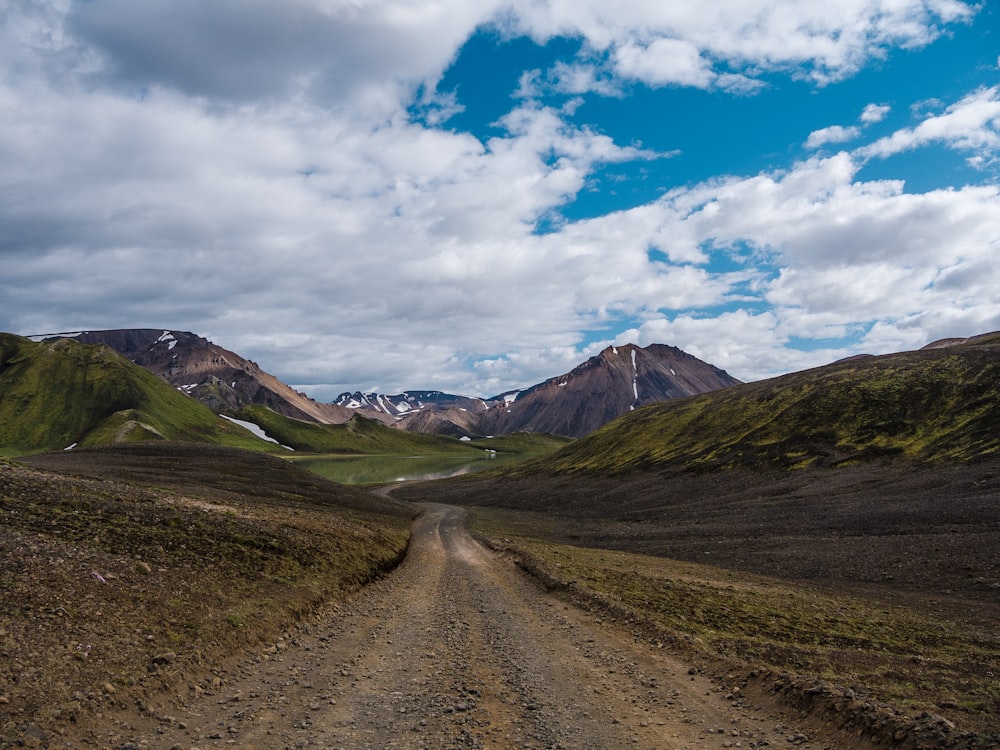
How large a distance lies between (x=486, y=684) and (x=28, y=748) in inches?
362

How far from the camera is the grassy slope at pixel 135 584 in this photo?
12.4 m

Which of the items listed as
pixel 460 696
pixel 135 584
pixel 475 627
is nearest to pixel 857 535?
pixel 475 627

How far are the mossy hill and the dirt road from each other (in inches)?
2795

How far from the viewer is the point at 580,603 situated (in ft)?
81.0

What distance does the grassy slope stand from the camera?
40.6ft

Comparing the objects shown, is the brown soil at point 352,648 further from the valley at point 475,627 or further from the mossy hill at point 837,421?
the mossy hill at point 837,421

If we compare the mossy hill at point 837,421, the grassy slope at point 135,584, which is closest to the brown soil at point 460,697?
the grassy slope at point 135,584

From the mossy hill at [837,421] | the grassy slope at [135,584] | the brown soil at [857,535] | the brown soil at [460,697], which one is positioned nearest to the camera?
the brown soil at [460,697]

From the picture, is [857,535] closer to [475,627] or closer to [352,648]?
[475,627]

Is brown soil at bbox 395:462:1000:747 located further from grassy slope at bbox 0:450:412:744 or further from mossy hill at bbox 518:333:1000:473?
grassy slope at bbox 0:450:412:744

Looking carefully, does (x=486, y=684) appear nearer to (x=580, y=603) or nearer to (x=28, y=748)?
(x=28, y=748)

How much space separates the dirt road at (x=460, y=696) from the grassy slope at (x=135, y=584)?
1191 millimetres

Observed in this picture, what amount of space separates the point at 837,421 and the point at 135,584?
103 m

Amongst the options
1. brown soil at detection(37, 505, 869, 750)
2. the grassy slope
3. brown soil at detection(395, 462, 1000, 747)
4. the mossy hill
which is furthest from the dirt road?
the mossy hill
